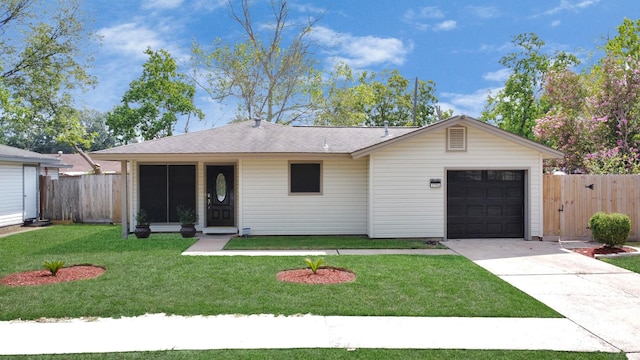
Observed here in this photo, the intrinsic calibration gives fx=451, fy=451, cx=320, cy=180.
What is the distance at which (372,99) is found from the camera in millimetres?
31281

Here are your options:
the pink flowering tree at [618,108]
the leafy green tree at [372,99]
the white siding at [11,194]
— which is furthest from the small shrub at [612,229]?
the leafy green tree at [372,99]

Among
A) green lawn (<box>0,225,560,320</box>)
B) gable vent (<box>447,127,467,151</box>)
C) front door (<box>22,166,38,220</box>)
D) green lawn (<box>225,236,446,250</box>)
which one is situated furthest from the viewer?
front door (<box>22,166,38,220</box>)

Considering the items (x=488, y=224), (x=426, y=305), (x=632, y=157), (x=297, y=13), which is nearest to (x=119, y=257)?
(x=426, y=305)

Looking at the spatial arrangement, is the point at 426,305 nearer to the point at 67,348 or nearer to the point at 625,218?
the point at 67,348

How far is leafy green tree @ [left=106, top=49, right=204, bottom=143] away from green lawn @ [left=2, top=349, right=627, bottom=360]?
1090 inches

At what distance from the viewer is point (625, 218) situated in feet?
33.9

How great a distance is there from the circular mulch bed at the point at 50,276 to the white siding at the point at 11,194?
910 centimetres

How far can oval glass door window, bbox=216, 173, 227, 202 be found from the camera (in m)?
13.6

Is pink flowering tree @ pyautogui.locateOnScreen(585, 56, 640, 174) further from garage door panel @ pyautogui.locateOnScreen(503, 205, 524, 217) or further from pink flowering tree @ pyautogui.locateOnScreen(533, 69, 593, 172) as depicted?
garage door panel @ pyautogui.locateOnScreen(503, 205, 524, 217)

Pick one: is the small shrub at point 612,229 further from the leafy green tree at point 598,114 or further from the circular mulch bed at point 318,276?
the circular mulch bed at point 318,276

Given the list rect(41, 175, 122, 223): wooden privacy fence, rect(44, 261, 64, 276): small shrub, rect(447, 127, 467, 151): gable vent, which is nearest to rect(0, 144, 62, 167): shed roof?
rect(41, 175, 122, 223): wooden privacy fence

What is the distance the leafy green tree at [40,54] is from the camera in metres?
19.5

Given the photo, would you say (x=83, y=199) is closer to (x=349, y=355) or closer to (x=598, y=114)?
(x=349, y=355)

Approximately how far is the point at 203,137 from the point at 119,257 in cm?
550
